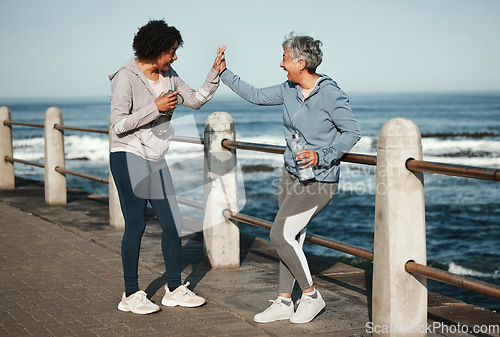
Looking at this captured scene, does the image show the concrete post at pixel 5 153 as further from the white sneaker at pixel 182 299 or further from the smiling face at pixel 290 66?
the smiling face at pixel 290 66

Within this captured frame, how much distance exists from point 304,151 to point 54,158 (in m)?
6.50

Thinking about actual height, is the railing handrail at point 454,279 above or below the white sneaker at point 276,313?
above

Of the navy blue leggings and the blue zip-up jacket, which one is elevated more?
the blue zip-up jacket

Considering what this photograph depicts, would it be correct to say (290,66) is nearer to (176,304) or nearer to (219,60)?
(219,60)

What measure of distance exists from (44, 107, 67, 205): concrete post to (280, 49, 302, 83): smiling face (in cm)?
609

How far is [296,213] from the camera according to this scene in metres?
4.14

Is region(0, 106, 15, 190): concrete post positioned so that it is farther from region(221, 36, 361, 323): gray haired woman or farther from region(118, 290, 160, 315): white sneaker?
region(221, 36, 361, 323): gray haired woman

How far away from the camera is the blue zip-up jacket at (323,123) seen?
394 cm

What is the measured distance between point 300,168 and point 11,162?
8.68 metres

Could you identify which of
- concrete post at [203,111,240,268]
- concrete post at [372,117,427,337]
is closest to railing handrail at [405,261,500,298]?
concrete post at [372,117,427,337]

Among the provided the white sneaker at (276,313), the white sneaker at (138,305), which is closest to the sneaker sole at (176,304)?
the white sneaker at (138,305)

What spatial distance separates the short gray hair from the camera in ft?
13.1

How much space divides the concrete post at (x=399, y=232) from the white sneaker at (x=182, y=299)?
1462 mm

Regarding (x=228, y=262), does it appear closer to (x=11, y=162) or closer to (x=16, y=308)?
(x=16, y=308)
